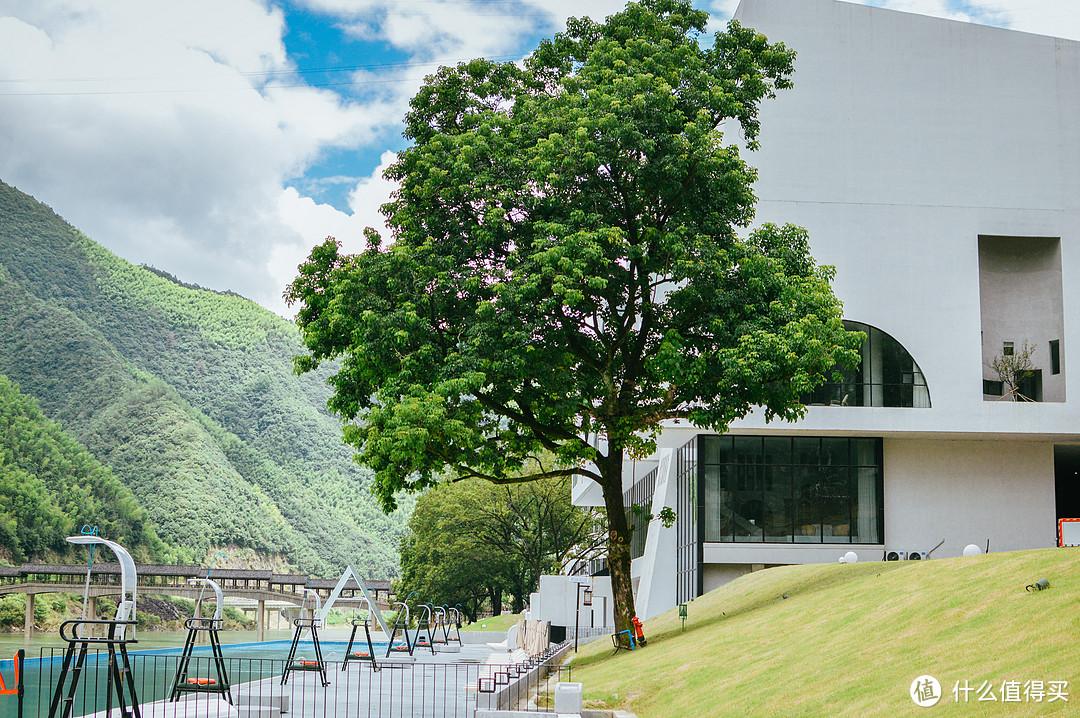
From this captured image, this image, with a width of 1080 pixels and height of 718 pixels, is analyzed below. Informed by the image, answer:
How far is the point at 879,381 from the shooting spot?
115 ft

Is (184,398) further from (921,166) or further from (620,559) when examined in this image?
(620,559)

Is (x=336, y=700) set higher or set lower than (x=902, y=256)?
lower

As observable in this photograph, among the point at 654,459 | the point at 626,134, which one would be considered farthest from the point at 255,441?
the point at 626,134

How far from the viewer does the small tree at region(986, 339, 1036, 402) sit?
3656 cm

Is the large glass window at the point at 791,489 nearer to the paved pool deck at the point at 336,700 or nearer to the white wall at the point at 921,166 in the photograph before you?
the white wall at the point at 921,166

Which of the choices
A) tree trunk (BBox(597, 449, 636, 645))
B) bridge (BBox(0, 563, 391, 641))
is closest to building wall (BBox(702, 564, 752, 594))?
tree trunk (BBox(597, 449, 636, 645))

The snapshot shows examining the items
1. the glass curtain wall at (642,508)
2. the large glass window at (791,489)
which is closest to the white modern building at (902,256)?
the large glass window at (791,489)

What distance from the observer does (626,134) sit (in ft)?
71.2

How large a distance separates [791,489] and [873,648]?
21.2 m

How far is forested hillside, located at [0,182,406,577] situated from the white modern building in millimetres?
93168

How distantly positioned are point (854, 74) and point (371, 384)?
22.6m

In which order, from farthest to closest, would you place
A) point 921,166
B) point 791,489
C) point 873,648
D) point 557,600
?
1. point 557,600
2. point 791,489
3. point 921,166
4. point 873,648

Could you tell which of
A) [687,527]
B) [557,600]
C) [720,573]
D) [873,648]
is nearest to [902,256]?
[687,527]

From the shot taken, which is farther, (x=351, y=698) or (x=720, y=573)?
(x=720, y=573)
